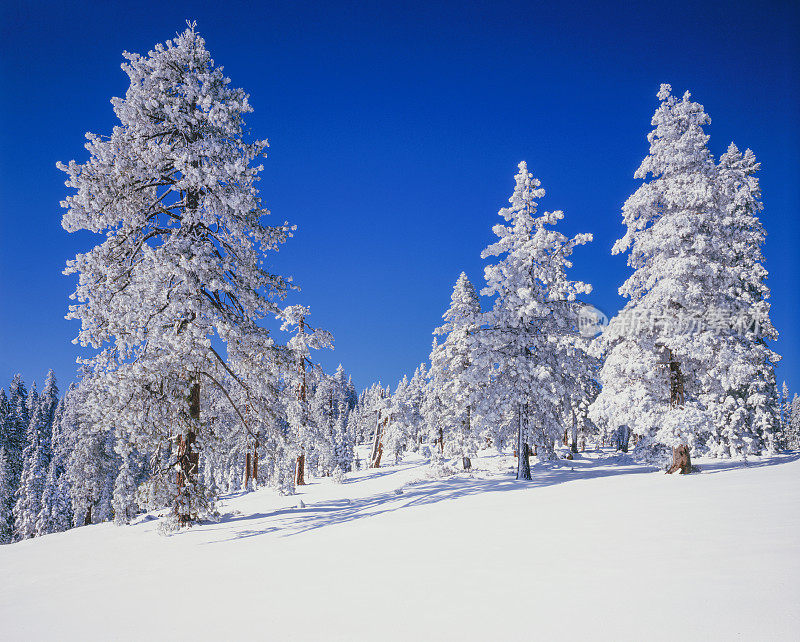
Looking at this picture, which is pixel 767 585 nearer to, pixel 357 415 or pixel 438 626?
pixel 438 626

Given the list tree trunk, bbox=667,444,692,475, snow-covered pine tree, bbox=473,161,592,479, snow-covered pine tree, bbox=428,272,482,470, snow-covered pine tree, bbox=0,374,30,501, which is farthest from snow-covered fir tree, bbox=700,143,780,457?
snow-covered pine tree, bbox=0,374,30,501

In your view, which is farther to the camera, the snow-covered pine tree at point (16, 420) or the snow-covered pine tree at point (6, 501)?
the snow-covered pine tree at point (16, 420)

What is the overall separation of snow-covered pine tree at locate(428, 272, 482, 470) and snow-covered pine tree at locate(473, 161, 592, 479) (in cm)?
275

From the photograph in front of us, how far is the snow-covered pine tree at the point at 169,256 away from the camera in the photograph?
9.59 metres

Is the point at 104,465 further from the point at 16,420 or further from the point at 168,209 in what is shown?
the point at 16,420

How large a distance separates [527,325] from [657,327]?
18.0ft

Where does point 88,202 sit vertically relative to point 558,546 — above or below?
above

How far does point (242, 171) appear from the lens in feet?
34.4

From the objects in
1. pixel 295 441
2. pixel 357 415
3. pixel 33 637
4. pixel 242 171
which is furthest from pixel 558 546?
pixel 357 415

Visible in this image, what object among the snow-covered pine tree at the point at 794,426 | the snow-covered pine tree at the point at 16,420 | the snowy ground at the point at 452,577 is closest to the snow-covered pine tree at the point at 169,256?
the snowy ground at the point at 452,577

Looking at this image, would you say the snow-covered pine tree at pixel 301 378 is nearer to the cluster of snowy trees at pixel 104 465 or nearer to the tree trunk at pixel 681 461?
the cluster of snowy trees at pixel 104 465

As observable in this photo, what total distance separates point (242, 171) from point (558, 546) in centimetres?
1101

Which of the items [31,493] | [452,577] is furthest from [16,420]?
[452,577]

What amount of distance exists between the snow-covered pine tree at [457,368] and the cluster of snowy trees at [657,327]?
434mm
